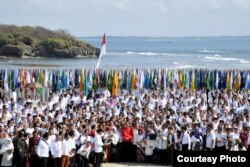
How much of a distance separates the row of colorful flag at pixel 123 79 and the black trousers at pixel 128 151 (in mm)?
11443

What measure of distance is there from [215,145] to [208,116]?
2.78m

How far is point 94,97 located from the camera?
89.9 ft

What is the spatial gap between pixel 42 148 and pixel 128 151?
3.54 metres

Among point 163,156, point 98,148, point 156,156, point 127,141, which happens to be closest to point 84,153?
point 98,148

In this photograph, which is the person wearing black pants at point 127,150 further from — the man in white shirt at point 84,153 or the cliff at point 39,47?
the cliff at point 39,47

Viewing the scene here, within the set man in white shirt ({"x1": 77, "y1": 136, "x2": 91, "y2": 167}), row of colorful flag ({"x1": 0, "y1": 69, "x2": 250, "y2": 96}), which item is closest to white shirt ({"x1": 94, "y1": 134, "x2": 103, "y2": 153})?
man in white shirt ({"x1": 77, "y1": 136, "x2": 91, "y2": 167})

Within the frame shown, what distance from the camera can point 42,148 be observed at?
16.7 metres

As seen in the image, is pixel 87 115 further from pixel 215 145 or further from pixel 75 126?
pixel 215 145

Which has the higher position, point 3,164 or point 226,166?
point 226,166

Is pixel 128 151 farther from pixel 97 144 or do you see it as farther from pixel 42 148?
pixel 42 148

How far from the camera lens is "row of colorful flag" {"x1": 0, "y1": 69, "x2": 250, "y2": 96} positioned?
101 feet

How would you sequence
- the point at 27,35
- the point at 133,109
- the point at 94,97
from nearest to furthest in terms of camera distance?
the point at 133,109 → the point at 94,97 → the point at 27,35

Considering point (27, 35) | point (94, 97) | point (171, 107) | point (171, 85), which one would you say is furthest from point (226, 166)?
point (27, 35)

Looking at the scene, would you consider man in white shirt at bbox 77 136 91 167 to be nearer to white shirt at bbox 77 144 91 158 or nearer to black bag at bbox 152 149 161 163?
white shirt at bbox 77 144 91 158
